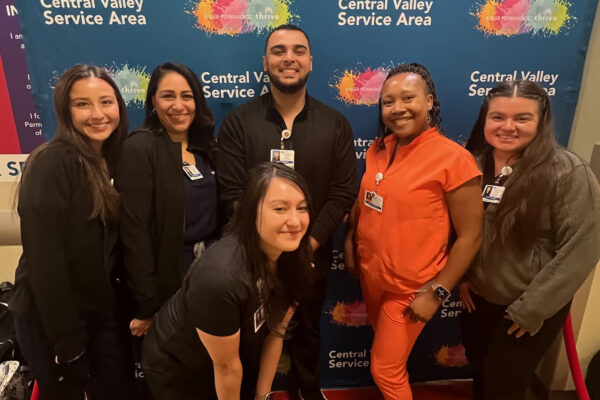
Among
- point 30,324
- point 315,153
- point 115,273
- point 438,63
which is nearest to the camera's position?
point 30,324

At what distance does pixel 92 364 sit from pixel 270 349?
2.66 ft

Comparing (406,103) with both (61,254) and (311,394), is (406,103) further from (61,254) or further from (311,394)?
(311,394)

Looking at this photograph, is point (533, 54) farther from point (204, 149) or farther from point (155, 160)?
point (155, 160)

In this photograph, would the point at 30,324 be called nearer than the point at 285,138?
Result: Yes

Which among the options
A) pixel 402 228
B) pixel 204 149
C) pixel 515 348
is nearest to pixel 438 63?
pixel 402 228

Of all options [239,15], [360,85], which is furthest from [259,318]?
[239,15]

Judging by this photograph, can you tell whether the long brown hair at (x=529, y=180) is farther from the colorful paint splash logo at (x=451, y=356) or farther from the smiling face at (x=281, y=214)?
the colorful paint splash logo at (x=451, y=356)

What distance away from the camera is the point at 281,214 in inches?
55.7

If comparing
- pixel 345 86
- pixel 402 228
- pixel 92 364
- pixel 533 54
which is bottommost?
pixel 92 364

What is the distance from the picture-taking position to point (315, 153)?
1923mm

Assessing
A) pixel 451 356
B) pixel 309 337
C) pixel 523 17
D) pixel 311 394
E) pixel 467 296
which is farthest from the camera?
pixel 451 356

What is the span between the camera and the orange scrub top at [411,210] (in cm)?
158

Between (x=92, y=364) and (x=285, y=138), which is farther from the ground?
(x=285, y=138)

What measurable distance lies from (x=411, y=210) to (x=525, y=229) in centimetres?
45
